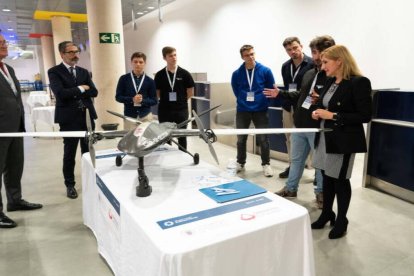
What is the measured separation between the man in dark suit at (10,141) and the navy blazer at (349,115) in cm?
267

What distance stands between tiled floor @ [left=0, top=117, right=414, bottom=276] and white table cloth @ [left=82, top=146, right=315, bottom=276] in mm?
652

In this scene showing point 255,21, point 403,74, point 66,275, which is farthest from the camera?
point 255,21

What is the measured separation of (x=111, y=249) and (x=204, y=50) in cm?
800

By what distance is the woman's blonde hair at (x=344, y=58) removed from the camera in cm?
212

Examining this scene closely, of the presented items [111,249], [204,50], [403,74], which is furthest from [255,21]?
[111,249]

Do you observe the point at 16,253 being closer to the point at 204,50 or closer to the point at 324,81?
the point at 324,81

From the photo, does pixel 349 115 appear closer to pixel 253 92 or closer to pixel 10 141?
pixel 253 92

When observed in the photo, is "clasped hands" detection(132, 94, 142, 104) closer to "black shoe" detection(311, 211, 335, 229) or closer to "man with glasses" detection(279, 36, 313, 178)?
"man with glasses" detection(279, 36, 313, 178)

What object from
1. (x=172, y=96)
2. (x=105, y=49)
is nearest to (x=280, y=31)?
(x=105, y=49)

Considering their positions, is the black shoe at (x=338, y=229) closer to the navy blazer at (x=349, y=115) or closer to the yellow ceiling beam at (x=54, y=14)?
the navy blazer at (x=349, y=115)

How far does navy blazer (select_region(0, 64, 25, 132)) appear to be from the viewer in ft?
8.70

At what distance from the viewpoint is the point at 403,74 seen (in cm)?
447

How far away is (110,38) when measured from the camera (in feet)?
19.8

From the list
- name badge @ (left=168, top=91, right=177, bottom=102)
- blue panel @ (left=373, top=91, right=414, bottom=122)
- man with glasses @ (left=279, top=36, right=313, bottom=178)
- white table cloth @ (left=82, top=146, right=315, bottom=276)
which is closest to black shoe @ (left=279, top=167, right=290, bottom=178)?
man with glasses @ (left=279, top=36, right=313, bottom=178)
